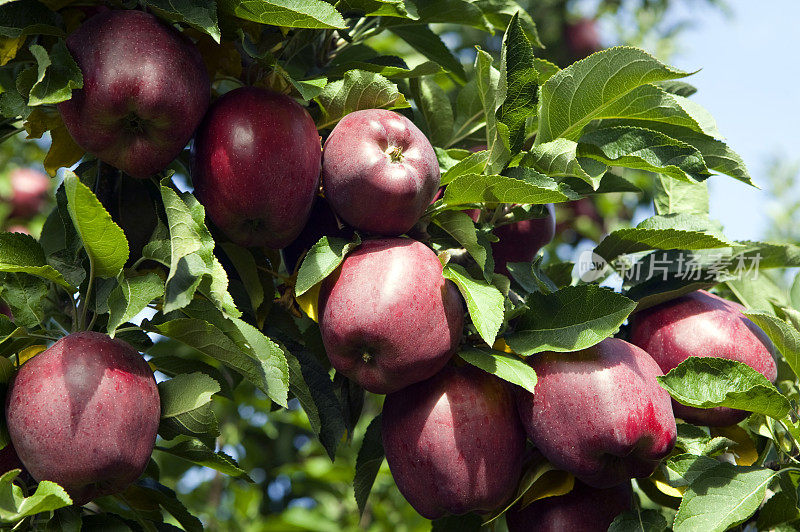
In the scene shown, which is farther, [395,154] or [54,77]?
[395,154]

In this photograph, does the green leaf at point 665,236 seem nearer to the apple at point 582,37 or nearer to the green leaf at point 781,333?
the green leaf at point 781,333

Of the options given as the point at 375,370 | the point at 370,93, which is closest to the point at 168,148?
the point at 370,93

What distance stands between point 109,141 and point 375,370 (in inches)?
20.8

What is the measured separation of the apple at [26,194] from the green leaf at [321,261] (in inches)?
111

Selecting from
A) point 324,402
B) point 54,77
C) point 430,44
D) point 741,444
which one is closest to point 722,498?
point 741,444

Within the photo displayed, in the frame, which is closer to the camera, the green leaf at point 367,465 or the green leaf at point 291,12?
the green leaf at point 291,12

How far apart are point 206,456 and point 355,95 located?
64 centimetres

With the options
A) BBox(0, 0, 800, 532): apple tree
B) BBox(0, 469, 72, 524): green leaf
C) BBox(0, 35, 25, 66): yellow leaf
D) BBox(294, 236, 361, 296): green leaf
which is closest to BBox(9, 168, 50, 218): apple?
BBox(0, 0, 800, 532): apple tree

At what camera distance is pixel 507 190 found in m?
1.24

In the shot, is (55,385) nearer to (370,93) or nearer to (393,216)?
(393,216)

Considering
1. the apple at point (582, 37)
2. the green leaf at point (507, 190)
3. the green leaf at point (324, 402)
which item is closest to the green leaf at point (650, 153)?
the green leaf at point (507, 190)

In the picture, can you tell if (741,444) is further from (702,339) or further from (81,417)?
(81,417)

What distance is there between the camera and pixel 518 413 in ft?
4.34

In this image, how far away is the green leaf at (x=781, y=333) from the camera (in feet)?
4.27
